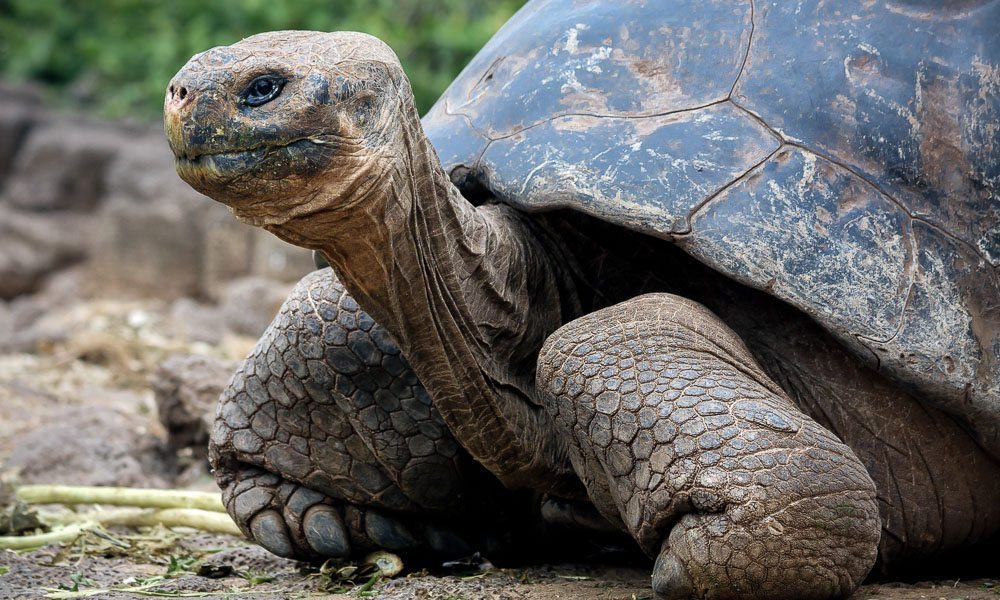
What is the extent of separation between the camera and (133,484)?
4301 mm

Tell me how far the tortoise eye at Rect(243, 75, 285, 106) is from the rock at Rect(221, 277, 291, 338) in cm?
503

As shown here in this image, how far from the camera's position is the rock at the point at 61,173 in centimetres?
1020

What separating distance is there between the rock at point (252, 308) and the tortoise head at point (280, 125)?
16.2 ft

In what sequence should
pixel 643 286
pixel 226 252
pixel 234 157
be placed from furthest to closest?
pixel 226 252 < pixel 643 286 < pixel 234 157

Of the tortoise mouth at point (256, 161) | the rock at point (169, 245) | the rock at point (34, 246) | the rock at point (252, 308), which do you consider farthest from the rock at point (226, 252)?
the tortoise mouth at point (256, 161)

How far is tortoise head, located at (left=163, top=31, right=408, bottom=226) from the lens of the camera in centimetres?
222

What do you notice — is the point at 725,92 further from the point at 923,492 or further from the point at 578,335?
the point at 923,492

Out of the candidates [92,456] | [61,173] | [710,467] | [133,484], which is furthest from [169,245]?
[710,467]

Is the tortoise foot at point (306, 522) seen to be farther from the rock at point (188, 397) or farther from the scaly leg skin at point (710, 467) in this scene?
the rock at point (188, 397)

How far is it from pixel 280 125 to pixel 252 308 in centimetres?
524

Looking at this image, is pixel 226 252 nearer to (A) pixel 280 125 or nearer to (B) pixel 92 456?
(B) pixel 92 456

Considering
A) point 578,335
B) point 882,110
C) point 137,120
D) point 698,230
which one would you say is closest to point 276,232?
A: point 578,335

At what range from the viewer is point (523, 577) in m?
3.05

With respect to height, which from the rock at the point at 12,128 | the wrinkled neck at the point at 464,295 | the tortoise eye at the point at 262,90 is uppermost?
the rock at the point at 12,128
